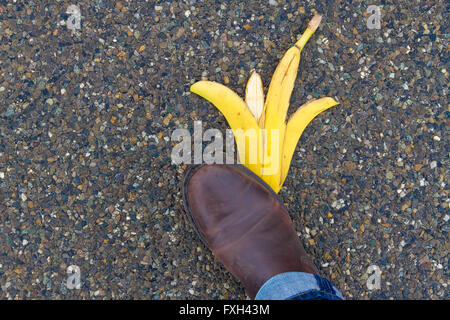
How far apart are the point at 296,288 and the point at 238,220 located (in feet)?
1.28

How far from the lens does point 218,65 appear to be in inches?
75.5

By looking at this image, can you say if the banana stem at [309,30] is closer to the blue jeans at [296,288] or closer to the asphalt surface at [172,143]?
the asphalt surface at [172,143]

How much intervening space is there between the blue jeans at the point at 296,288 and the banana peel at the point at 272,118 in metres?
0.43

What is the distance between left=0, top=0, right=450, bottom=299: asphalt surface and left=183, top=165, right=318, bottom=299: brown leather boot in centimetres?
14

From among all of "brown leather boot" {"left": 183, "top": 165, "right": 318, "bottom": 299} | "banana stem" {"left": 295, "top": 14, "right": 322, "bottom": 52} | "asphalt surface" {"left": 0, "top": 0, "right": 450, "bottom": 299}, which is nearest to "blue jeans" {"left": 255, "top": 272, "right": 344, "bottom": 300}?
"brown leather boot" {"left": 183, "top": 165, "right": 318, "bottom": 299}

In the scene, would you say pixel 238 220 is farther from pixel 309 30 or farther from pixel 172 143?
pixel 309 30

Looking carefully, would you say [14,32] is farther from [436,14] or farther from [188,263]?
[436,14]

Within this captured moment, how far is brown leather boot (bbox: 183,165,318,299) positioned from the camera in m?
1.77

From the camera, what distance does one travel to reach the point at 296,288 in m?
1.68

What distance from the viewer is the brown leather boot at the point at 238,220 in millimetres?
1774

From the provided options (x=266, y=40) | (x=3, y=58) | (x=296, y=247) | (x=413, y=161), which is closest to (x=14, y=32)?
(x=3, y=58)

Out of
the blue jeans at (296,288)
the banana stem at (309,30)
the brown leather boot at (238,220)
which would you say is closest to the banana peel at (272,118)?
the banana stem at (309,30)

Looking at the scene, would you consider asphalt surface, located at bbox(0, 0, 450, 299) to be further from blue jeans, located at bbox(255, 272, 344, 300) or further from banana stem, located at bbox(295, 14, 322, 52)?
blue jeans, located at bbox(255, 272, 344, 300)

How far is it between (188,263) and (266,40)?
46.1 inches
